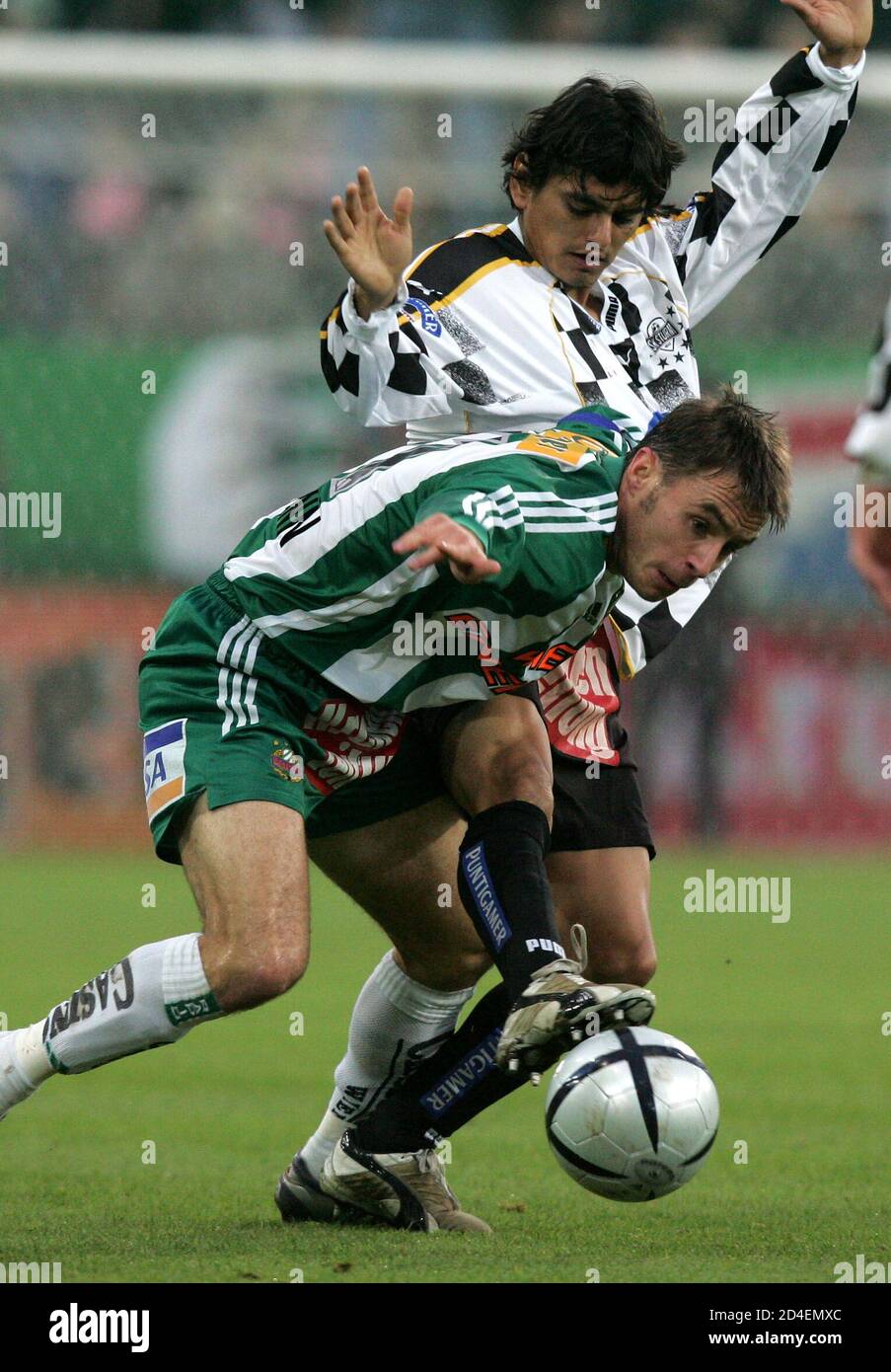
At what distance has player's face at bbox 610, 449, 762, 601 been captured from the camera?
3738mm

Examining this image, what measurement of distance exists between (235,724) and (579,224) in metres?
1.48

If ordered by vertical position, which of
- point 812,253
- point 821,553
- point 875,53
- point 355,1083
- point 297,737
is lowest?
point 355,1083

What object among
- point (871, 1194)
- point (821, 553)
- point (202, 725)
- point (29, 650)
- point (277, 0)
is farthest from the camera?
point (277, 0)

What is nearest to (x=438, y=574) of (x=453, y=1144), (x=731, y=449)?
(x=731, y=449)

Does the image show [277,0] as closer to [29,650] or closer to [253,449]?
[253,449]

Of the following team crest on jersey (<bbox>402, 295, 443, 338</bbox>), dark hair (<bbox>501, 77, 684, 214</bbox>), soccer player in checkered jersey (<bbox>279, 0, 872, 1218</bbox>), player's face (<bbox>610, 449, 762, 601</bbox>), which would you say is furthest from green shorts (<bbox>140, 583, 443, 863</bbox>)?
dark hair (<bbox>501, 77, 684, 214</bbox>)

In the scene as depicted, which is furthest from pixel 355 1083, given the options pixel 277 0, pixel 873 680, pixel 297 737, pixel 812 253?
pixel 277 0

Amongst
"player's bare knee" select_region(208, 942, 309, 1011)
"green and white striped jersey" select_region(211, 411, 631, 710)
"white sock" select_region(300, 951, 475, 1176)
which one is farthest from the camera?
"white sock" select_region(300, 951, 475, 1176)

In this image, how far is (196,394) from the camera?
514 inches

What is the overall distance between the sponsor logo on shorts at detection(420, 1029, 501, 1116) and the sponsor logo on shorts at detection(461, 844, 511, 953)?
0.58m

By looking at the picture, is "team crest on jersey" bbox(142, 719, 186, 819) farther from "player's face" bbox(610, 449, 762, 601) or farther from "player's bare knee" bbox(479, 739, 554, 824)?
"player's face" bbox(610, 449, 762, 601)

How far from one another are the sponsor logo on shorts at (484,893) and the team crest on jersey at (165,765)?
598 mm

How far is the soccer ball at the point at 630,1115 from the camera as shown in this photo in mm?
3668

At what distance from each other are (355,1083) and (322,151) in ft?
31.8
